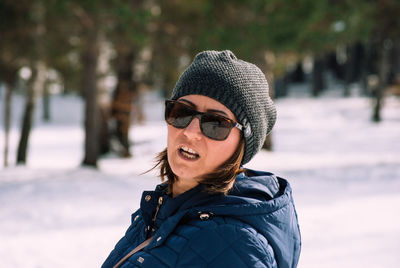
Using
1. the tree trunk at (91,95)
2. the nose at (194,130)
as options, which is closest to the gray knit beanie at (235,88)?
the nose at (194,130)

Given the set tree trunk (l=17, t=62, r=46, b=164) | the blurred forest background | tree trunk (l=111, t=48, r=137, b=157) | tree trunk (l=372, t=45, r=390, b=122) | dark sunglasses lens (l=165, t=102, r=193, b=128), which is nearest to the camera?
dark sunglasses lens (l=165, t=102, r=193, b=128)

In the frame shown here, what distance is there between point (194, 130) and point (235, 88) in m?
0.21

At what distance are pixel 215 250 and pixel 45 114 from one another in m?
28.1

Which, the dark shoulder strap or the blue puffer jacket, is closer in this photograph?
the blue puffer jacket

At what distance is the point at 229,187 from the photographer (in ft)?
4.76

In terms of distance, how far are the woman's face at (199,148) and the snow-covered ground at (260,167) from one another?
302cm

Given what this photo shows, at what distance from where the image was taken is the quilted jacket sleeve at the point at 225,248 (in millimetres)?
1252

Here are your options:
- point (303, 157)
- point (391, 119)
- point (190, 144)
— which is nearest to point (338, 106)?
point (391, 119)

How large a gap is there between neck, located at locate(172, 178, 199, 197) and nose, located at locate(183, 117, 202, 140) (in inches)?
6.1

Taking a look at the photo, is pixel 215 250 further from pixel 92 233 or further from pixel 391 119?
pixel 391 119

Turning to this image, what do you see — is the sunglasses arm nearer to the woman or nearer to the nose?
the woman

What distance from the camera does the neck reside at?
1528 millimetres

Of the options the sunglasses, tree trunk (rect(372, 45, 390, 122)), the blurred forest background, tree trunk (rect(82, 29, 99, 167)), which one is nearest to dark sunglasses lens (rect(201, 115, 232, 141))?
the sunglasses

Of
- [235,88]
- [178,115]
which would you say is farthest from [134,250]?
[235,88]
